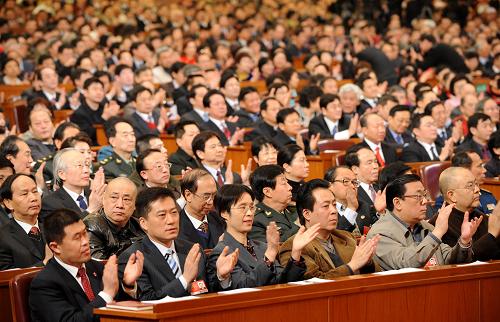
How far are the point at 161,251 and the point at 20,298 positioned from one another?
573mm

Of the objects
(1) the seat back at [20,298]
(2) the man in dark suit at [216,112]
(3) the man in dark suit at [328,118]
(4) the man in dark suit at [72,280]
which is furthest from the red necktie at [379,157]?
(1) the seat back at [20,298]

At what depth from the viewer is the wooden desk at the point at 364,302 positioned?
3.16 meters

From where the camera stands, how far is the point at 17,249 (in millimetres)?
4297

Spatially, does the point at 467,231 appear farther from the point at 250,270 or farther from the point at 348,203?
the point at 348,203

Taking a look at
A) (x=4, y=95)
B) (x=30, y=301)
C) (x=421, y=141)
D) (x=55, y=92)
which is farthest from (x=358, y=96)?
(x=30, y=301)

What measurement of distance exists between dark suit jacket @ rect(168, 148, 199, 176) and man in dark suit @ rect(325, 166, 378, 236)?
138cm

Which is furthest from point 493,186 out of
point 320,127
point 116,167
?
point 320,127

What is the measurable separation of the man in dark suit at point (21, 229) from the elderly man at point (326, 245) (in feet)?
3.60

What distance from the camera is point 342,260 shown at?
4117 millimetres

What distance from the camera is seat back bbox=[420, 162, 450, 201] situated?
6.12m

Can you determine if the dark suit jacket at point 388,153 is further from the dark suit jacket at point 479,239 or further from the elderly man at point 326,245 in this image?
the elderly man at point 326,245

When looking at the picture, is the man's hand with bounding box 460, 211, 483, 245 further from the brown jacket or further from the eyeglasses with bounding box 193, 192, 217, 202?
the eyeglasses with bounding box 193, 192, 217, 202

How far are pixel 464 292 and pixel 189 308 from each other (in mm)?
1157

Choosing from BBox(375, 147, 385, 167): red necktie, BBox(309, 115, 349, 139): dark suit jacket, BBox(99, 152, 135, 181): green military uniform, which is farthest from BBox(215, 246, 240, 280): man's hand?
BBox(309, 115, 349, 139): dark suit jacket
